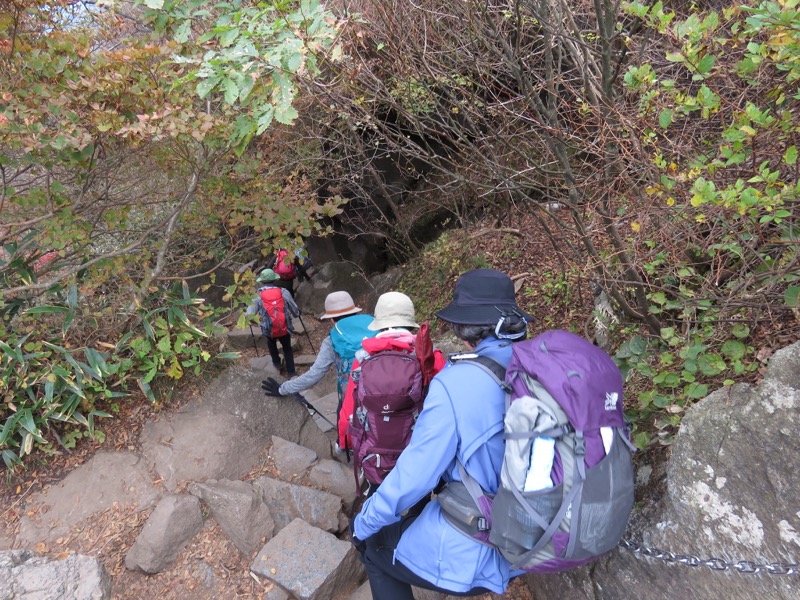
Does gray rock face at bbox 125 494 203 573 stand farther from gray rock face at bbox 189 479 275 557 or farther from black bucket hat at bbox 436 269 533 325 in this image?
black bucket hat at bbox 436 269 533 325

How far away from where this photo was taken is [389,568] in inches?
91.7

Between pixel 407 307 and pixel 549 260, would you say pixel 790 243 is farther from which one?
pixel 549 260

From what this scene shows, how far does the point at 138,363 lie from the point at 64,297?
37.5 inches

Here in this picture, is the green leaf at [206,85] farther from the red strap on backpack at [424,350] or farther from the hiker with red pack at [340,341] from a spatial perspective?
the hiker with red pack at [340,341]

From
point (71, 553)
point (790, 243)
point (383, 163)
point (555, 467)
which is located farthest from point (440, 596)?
point (383, 163)

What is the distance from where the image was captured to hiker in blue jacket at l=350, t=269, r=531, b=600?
1.89m

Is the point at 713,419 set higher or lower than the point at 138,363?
lower

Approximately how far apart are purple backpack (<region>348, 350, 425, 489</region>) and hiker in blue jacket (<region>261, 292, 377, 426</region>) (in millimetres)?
964

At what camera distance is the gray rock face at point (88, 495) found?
11.7 feet

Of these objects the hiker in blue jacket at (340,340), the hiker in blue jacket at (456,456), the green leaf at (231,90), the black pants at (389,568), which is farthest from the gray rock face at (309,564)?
the green leaf at (231,90)

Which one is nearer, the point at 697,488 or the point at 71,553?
the point at 697,488

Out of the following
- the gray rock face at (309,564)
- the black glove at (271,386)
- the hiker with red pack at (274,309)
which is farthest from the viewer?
the hiker with red pack at (274,309)

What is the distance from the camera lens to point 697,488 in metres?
2.26

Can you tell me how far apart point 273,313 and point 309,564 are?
3765 millimetres
